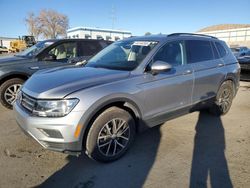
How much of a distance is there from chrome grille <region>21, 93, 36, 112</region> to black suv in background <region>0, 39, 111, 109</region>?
7.69 feet

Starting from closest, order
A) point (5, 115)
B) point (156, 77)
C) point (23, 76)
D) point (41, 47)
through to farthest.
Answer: point (156, 77) → point (5, 115) → point (23, 76) → point (41, 47)

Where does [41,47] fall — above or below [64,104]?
above

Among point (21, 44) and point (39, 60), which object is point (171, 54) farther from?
point (21, 44)

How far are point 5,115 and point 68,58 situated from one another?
227 centimetres

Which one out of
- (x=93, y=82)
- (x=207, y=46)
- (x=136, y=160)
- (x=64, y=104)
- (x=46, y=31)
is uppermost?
(x=46, y=31)

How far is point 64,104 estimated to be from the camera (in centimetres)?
287

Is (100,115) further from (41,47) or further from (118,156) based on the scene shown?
(41,47)

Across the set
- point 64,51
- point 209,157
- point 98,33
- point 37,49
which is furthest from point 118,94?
point 98,33

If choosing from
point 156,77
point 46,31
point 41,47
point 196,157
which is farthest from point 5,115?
point 46,31

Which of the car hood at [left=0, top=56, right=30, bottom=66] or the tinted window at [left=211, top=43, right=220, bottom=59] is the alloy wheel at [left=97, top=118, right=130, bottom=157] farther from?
the car hood at [left=0, top=56, right=30, bottom=66]

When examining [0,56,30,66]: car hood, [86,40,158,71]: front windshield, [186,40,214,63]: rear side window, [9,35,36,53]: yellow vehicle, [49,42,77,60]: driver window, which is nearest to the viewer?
[86,40,158,71]: front windshield

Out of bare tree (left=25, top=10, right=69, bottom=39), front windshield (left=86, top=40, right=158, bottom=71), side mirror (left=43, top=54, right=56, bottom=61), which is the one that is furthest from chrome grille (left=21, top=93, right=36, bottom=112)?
bare tree (left=25, top=10, right=69, bottom=39)

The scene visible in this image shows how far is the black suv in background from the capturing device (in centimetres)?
571

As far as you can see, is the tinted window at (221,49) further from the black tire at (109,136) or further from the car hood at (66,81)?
the black tire at (109,136)
